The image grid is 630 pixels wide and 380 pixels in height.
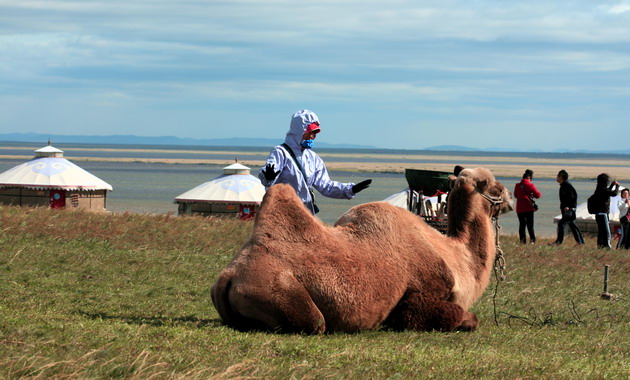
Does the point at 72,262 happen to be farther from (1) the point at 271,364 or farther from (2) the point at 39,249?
(1) the point at 271,364

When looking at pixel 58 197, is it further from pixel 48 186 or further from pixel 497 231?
pixel 497 231

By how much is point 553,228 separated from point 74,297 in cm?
3479

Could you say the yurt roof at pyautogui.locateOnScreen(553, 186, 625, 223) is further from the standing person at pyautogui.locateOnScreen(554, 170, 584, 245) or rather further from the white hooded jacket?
the white hooded jacket

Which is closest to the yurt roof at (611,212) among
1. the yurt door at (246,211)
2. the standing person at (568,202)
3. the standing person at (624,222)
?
the standing person at (624,222)

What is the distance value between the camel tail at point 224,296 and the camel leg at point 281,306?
8 cm

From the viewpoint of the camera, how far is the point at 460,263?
7.88m

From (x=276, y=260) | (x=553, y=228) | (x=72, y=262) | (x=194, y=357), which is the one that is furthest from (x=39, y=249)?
(x=553, y=228)

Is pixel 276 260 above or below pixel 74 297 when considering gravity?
above

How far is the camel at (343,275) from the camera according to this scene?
274 inches

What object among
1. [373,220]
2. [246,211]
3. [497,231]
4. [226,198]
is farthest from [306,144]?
[226,198]

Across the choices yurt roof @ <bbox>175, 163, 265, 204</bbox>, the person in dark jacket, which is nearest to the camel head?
the person in dark jacket

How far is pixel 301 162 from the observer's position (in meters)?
8.34

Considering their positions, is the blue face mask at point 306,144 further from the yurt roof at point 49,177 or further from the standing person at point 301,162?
the yurt roof at point 49,177

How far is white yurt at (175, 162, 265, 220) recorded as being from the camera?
27.0 metres
